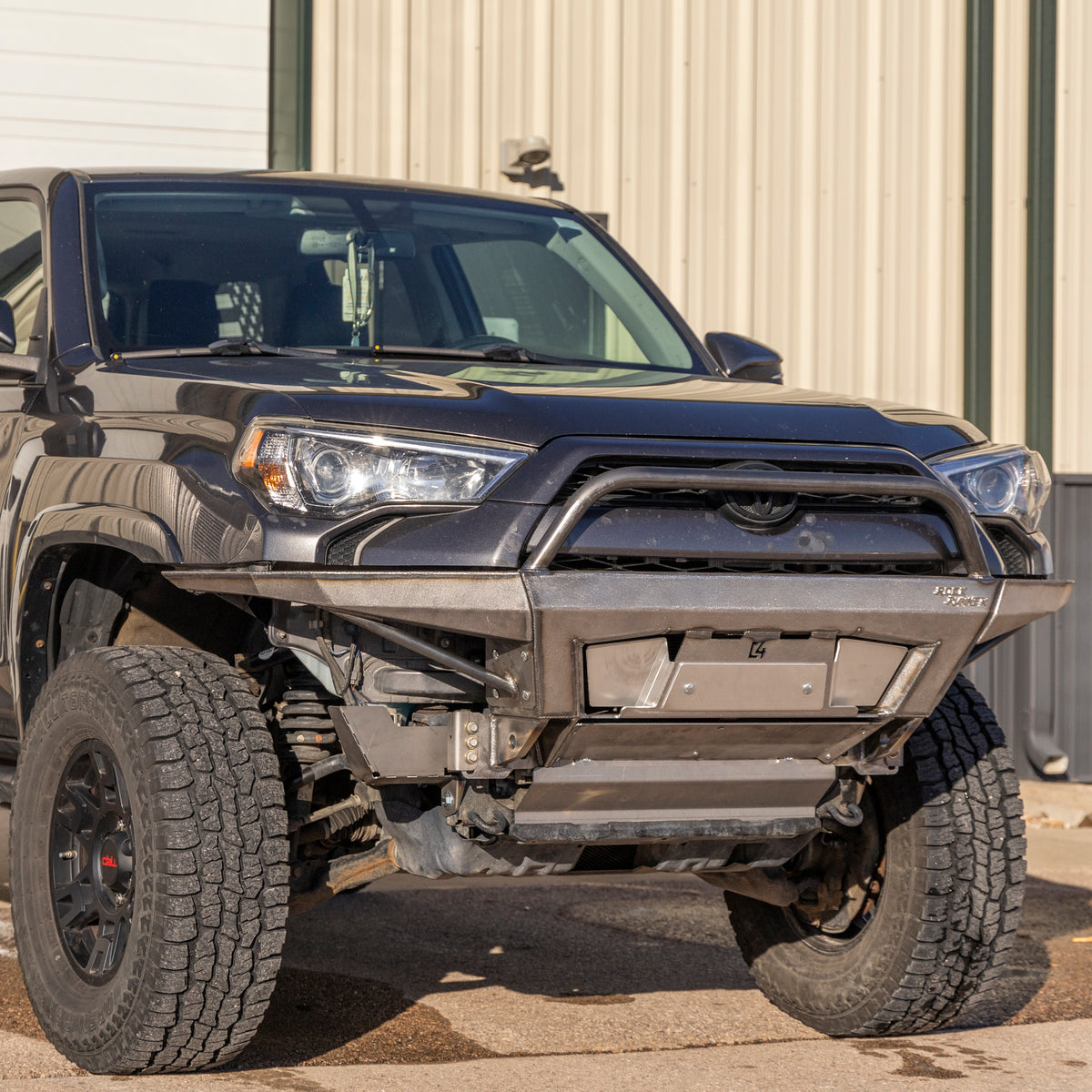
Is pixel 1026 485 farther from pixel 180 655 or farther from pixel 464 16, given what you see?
pixel 464 16

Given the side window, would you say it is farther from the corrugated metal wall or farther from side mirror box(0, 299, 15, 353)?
the corrugated metal wall

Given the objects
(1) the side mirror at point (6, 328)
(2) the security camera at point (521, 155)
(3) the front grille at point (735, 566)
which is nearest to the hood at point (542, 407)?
(3) the front grille at point (735, 566)

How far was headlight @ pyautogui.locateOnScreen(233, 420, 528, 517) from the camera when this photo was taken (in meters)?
3.26

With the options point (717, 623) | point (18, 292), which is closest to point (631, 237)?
point (18, 292)

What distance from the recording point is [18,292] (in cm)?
465

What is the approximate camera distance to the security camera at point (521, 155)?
904 cm

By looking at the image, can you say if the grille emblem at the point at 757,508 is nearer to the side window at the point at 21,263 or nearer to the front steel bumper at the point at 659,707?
the front steel bumper at the point at 659,707

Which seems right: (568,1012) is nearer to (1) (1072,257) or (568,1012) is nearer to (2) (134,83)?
(2) (134,83)

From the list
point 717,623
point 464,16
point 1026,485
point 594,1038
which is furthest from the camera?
point 464,16

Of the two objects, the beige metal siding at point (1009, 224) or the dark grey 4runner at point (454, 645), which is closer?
the dark grey 4runner at point (454, 645)

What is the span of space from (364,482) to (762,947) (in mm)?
1962

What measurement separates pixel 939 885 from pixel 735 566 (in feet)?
3.70

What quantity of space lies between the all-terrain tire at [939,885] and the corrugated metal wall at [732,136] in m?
5.70

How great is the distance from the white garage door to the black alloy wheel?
5291 mm
